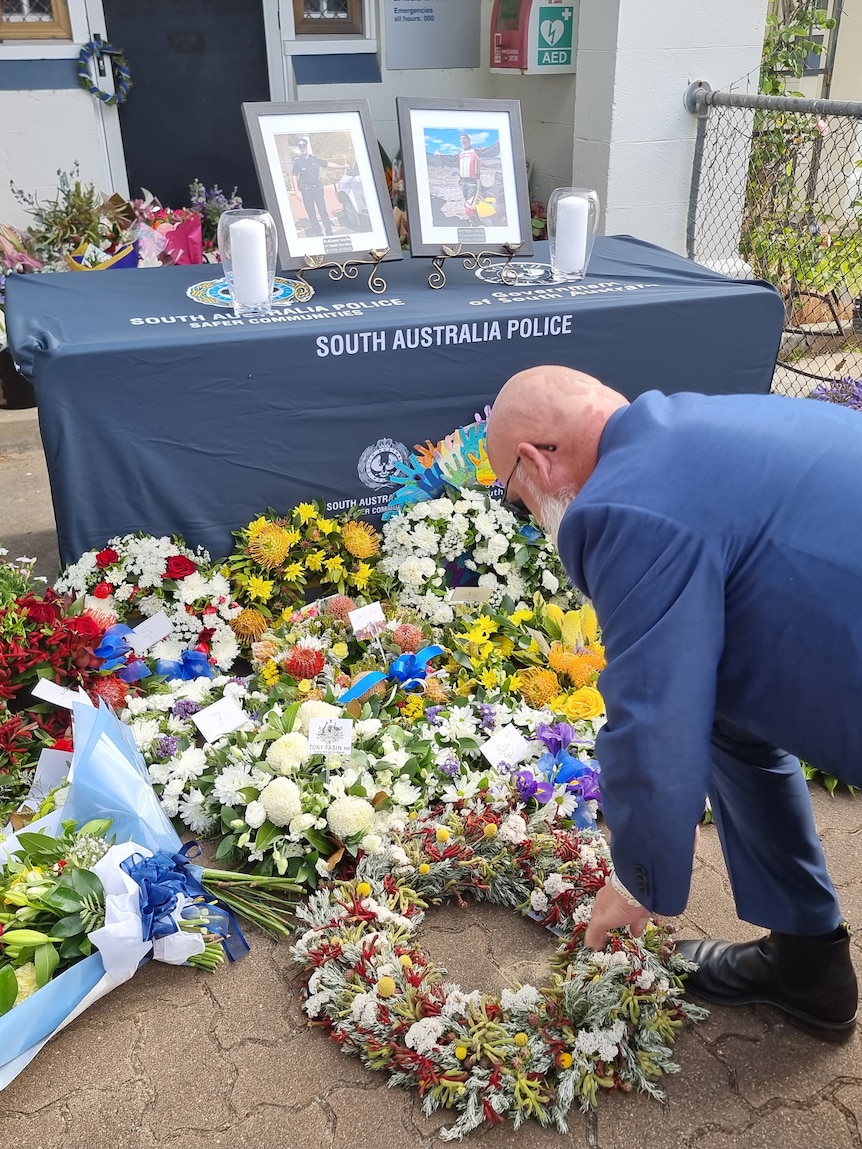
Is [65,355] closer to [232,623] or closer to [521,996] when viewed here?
[232,623]

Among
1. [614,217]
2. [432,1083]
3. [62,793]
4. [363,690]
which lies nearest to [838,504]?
[432,1083]

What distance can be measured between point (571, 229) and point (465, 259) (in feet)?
1.29

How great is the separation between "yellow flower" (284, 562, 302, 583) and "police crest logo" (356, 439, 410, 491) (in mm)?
353

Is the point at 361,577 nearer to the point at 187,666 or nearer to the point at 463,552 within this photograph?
the point at 463,552

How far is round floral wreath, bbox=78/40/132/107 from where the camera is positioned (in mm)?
5273

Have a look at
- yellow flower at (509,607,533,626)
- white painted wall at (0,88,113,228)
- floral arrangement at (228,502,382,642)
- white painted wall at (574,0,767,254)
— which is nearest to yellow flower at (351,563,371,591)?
floral arrangement at (228,502,382,642)

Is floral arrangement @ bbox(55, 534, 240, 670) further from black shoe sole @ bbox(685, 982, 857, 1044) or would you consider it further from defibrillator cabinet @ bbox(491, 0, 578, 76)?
defibrillator cabinet @ bbox(491, 0, 578, 76)

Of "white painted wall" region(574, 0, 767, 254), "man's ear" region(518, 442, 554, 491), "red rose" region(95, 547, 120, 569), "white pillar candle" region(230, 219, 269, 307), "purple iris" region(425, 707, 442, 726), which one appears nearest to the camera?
"man's ear" region(518, 442, 554, 491)

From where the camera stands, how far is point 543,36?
5.05m

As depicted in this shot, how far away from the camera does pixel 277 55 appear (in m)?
5.66

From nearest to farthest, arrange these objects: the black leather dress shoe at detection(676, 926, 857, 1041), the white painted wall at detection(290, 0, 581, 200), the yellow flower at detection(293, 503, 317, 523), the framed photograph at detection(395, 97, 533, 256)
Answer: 1. the black leather dress shoe at detection(676, 926, 857, 1041)
2. the yellow flower at detection(293, 503, 317, 523)
3. the framed photograph at detection(395, 97, 533, 256)
4. the white painted wall at detection(290, 0, 581, 200)

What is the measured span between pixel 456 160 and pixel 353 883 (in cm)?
229

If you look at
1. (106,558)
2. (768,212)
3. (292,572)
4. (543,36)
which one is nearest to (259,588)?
(292,572)

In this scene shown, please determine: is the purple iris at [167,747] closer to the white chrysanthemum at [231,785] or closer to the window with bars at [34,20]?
the white chrysanthemum at [231,785]
